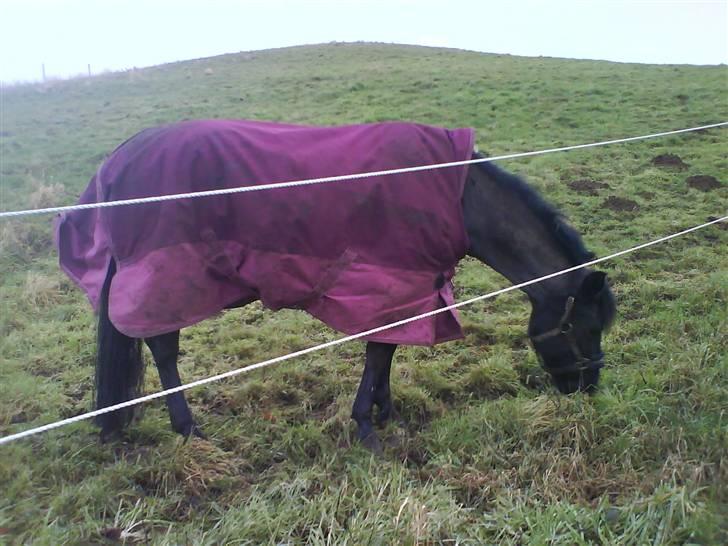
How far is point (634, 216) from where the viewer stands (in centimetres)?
836

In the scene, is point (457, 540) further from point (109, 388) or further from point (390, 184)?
Result: point (109, 388)

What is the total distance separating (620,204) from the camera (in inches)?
344

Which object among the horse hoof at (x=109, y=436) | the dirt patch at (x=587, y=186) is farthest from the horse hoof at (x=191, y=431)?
the dirt patch at (x=587, y=186)

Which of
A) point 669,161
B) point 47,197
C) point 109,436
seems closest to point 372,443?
point 109,436

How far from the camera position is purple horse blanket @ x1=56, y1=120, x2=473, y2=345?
3363 millimetres

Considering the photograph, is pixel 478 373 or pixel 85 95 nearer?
pixel 478 373

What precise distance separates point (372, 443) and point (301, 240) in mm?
1329

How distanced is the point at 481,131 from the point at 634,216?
5886mm

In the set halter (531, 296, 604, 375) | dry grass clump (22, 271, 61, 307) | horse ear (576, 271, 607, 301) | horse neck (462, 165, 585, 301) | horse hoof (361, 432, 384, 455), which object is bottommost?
dry grass clump (22, 271, 61, 307)

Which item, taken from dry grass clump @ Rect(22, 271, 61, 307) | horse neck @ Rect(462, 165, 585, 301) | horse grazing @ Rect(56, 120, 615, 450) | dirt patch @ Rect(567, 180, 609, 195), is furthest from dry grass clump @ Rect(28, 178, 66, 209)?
dirt patch @ Rect(567, 180, 609, 195)

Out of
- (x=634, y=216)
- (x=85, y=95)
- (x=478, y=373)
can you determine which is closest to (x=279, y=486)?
(x=478, y=373)

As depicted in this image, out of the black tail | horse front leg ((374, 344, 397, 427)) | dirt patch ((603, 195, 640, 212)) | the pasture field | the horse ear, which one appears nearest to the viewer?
the pasture field

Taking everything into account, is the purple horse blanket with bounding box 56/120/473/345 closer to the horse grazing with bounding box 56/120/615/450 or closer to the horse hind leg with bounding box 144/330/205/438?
the horse grazing with bounding box 56/120/615/450

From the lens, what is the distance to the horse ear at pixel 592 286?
3.51m
